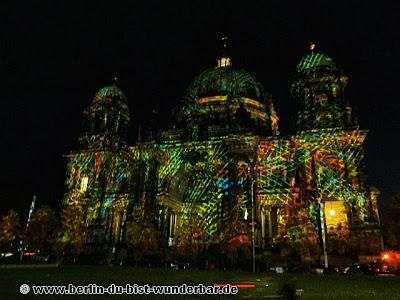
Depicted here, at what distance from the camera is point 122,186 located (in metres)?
51.6

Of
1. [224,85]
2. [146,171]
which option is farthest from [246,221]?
[224,85]

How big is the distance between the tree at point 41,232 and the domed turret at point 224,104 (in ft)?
72.7

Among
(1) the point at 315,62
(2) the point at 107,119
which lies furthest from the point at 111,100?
(1) the point at 315,62

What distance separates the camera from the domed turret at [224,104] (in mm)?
55078

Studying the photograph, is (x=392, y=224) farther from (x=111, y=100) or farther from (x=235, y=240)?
(x=111, y=100)

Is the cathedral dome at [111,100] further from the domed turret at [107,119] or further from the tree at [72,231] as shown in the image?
the tree at [72,231]

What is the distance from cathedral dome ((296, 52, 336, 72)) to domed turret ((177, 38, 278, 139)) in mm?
9583

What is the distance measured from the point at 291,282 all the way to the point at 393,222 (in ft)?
142

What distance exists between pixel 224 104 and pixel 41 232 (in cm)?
3125

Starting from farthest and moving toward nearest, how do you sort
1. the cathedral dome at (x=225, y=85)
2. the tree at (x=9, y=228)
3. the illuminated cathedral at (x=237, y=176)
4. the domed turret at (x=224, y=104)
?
the cathedral dome at (x=225, y=85), the domed turret at (x=224, y=104), the tree at (x=9, y=228), the illuminated cathedral at (x=237, y=176)

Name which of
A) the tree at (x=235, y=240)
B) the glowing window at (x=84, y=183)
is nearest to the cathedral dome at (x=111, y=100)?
the glowing window at (x=84, y=183)

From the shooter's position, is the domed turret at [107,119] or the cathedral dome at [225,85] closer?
the domed turret at [107,119]

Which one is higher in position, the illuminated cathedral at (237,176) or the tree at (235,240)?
the illuminated cathedral at (237,176)

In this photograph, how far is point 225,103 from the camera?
58250 mm
